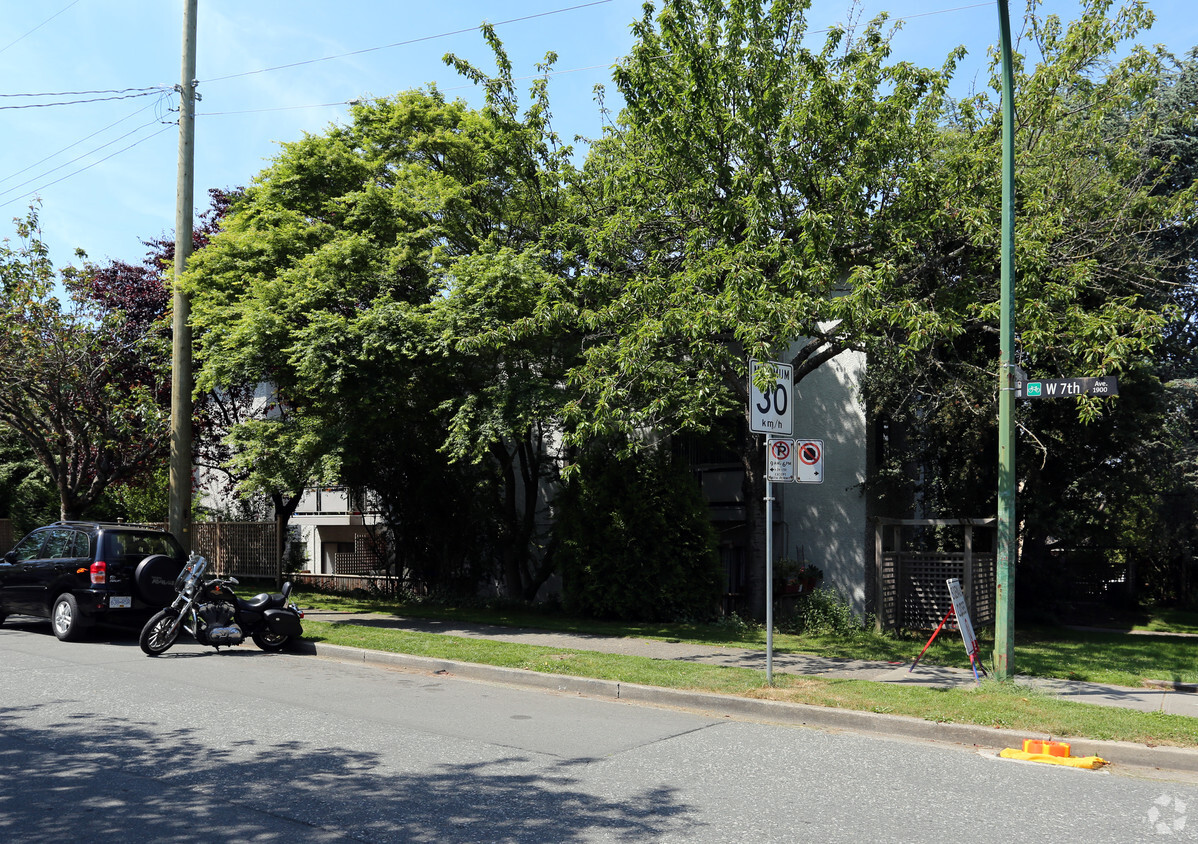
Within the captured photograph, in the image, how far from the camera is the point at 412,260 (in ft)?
54.0

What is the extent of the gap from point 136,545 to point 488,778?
953 centimetres

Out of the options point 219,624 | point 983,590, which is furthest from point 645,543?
point 219,624

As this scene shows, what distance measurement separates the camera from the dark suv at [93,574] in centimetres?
1353

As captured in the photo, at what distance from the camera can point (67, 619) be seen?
44.7 ft

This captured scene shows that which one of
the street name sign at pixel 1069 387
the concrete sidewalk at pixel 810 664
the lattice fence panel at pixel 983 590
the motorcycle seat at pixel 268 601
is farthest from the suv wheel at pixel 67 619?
the lattice fence panel at pixel 983 590

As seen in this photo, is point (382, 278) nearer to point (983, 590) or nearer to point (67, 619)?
point (67, 619)

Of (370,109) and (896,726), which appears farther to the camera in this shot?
(370,109)

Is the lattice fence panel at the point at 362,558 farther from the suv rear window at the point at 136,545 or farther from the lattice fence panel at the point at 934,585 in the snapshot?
the lattice fence panel at the point at 934,585

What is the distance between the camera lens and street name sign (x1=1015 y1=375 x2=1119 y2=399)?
32.8ft

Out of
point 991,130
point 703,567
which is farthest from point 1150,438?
point 703,567

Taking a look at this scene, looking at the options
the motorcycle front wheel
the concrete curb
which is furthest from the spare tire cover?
the concrete curb

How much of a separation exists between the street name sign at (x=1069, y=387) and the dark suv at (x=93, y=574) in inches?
455

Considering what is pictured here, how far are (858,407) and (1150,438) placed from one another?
5045 mm

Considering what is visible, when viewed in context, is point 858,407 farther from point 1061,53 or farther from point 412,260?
point 412,260
